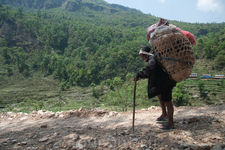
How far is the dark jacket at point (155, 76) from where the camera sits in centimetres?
273

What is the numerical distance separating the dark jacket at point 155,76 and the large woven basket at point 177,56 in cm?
17

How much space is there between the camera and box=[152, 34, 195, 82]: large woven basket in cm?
257

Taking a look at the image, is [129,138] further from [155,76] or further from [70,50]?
[70,50]

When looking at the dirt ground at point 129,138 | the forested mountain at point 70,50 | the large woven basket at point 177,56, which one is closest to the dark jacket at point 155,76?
the large woven basket at point 177,56

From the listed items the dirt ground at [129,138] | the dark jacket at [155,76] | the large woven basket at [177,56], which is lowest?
the dirt ground at [129,138]

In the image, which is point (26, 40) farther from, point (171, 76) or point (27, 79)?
point (171, 76)

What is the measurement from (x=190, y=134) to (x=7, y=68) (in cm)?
6103

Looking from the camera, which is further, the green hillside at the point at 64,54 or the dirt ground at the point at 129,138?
the green hillside at the point at 64,54

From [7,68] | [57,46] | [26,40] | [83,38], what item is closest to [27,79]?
[7,68]

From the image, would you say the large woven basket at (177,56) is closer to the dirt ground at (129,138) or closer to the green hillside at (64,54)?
the dirt ground at (129,138)

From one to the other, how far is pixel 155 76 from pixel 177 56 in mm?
569

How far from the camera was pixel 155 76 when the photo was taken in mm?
2941

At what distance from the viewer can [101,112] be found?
15.8 feet

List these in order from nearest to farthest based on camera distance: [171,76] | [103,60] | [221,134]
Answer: [221,134] → [171,76] → [103,60]
